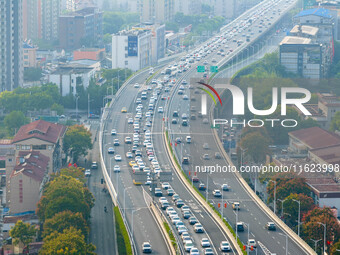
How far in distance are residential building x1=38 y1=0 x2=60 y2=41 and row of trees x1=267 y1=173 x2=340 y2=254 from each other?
66751 mm

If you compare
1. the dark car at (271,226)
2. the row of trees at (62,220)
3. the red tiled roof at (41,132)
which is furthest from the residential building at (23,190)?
the dark car at (271,226)

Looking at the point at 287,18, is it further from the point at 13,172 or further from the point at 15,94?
the point at 13,172

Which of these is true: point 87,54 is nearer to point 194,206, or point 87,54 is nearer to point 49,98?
point 49,98

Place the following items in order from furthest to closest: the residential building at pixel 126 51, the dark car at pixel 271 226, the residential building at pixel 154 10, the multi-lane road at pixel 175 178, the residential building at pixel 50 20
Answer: the residential building at pixel 154 10, the residential building at pixel 50 20, the residential building at pixel 126 51, the dark car at pixel 271 226, the multi-lane road at pixel 175 178

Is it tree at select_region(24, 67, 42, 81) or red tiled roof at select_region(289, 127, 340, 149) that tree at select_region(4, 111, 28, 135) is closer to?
red tiled roof at select_region(289, 127, 340, 149)

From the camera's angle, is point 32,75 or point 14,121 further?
point 32,75

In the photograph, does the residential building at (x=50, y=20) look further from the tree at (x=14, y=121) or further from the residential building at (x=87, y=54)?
the tree at (x=14, y=121)

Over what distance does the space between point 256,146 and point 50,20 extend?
61481 mm

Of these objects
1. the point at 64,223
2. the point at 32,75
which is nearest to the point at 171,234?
the point at 64,223

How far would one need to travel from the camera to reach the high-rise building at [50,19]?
113688 millimetres

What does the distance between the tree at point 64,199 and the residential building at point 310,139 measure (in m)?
15.2

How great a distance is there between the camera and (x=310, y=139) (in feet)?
197

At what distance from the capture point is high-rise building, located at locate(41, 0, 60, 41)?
114 metres

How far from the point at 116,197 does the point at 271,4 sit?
9318 centimetres
